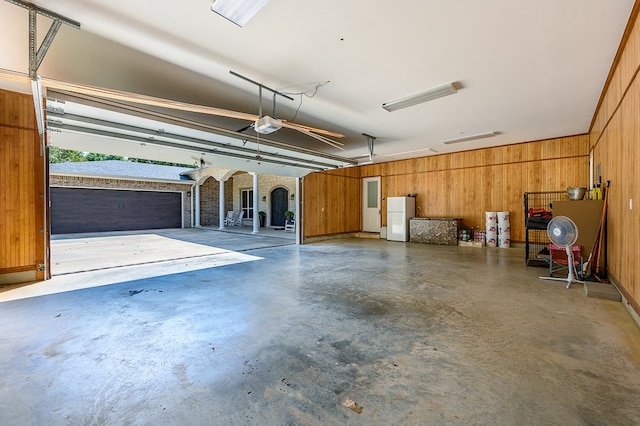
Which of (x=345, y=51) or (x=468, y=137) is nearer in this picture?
(x=345, y=51)

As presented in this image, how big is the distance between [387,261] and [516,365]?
4.02 m

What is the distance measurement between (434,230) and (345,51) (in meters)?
7.15

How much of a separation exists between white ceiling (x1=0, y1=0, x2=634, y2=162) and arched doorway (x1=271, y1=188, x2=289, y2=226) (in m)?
9.06

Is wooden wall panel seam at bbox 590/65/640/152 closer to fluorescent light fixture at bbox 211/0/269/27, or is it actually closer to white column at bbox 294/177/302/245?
fluorescent light fixture at bbox 211/0/269/27

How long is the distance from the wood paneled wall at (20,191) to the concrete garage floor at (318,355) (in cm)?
56

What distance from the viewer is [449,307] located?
3246 mm

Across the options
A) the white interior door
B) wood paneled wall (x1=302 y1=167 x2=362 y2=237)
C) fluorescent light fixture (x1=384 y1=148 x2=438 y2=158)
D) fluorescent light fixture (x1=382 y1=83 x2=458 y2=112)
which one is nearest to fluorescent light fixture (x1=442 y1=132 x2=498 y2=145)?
fluorescent light fixture (x1=384 y1=148 x2=438 y2=158)

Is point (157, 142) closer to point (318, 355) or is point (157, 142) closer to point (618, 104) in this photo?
point (318, 355)

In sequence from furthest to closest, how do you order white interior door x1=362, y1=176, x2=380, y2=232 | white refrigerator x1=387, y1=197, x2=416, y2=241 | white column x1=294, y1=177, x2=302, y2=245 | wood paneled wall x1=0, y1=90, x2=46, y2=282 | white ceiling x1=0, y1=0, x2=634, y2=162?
white interior door x1=362, y1=176, x2=380, y2=232 → white refrigerator x1=387, y1=197, x2=416, y2=241 → white column x1=294, y1=177, x2=302, y2=245 → wood paneled wall x1=0, y1=90, x2=46, y2=282 → white ceiling x1=0, y1=0, x2=634, y2=162

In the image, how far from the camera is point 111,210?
40.1 feet

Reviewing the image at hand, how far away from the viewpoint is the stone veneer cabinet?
28.5 ft

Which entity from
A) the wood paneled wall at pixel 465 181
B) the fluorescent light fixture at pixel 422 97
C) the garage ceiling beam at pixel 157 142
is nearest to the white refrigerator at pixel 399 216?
the wood paneled wall at pixel 465 181

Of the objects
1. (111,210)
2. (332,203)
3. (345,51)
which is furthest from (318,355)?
(111,210)

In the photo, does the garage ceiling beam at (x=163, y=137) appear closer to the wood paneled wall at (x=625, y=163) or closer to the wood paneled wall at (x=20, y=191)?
the wood paneled wall at (x=20, y=191)
